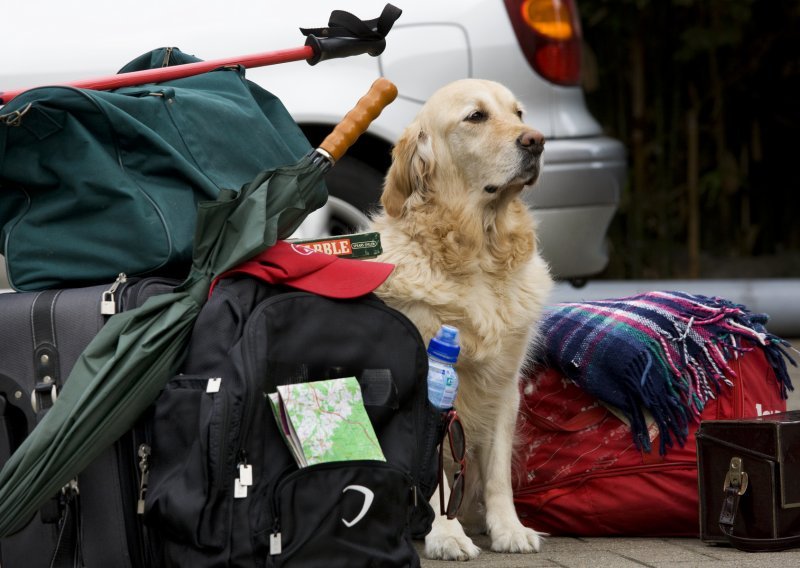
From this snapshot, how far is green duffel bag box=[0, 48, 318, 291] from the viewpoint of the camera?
2498 millimetres

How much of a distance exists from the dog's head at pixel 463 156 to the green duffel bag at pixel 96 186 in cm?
67

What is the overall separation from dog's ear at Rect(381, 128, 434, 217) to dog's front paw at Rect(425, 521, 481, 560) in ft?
2.89

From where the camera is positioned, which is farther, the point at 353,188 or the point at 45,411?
the point at 353,188

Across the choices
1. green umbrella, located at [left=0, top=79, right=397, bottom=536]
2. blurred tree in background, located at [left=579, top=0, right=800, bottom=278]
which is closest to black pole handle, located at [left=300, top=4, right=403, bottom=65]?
green umbrella, located at [left=0, top=79, right=397, bottom=536]

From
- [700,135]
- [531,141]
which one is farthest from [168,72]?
[700,135]

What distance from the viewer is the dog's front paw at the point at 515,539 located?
2869mm

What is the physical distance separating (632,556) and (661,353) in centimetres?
55

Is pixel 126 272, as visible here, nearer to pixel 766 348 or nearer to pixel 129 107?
pixel 129 107

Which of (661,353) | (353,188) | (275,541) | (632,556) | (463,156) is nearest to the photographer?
(275,541)

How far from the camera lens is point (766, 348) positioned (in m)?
3.09

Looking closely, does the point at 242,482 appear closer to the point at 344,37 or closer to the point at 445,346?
the point at 445,346

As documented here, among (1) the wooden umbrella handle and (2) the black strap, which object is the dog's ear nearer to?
(1) the wooden umbrella handle

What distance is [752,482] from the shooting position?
274 centimetres

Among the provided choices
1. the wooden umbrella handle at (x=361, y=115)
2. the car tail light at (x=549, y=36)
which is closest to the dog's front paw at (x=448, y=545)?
the wooden umbrella handle at (x=361, y=115)
